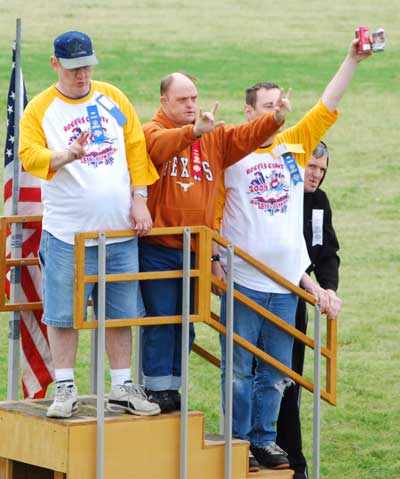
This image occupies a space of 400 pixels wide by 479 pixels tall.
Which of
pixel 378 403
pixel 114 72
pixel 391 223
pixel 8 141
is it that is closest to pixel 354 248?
pixel 391 223

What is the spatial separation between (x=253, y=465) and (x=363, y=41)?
8.17 ft

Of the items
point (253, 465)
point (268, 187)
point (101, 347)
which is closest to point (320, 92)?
point (268, 187)

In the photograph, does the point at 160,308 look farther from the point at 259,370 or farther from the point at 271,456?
the point at 271,456

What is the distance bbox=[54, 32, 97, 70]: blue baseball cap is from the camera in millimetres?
9062

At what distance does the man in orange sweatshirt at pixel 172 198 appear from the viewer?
9414 millimetres

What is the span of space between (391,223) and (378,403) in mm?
8213

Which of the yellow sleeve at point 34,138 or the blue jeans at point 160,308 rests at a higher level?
the yellow sleeve at point 34,138

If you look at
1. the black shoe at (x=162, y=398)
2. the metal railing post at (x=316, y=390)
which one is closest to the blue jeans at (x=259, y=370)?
the metal railing post at (x=316, y=390)

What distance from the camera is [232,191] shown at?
32.2ft

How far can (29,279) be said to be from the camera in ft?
34.8

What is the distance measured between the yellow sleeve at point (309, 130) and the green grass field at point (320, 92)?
3.07 metres

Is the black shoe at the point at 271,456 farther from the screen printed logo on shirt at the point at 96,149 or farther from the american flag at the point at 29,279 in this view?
the screen printed logo on shirt at the point at 96,149

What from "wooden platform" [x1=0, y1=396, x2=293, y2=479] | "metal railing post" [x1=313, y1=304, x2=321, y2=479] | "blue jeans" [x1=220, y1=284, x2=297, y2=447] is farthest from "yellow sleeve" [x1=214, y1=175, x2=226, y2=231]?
"wooden platform" [x1=0, y1=396, x2=293, y2=479]

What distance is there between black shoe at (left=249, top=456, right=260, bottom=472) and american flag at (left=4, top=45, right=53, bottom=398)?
170 cm
